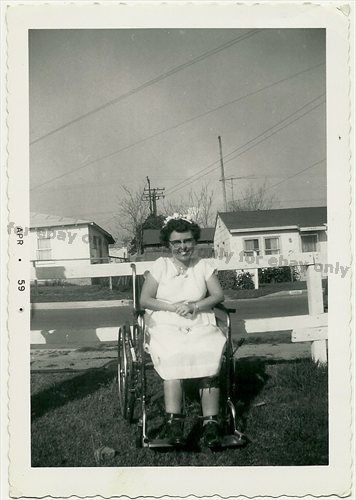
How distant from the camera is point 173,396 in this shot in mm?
2977

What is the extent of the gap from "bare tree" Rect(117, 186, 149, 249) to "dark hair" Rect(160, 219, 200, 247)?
2.31ft

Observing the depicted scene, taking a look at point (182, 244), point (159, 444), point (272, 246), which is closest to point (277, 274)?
point (272, 246)

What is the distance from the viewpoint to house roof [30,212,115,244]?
3.23 meters

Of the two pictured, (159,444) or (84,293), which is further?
(84,293)

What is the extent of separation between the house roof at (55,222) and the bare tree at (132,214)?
0.28 meters

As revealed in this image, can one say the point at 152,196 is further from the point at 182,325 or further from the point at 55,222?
the point at 182,325

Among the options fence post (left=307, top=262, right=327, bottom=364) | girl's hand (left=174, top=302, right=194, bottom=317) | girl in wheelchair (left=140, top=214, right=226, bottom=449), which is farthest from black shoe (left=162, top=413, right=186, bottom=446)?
fence post (left=307, top=262, right=327, bottom=364)

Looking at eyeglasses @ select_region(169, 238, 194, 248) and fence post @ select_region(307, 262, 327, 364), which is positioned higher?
eyeglasses @ select_region(169, 238, 194, 248)

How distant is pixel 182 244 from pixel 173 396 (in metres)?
1.07

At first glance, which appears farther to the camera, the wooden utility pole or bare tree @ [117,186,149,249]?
the wooden utility pole

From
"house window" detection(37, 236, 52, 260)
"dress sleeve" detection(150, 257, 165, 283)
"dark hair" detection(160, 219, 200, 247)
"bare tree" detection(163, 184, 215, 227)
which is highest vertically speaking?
"bare tree" detection(163, 184, 215, 227)

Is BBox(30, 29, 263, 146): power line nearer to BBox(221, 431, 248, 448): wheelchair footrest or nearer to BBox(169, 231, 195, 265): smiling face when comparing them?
BBox(169, 231, 195, 265): smiling face

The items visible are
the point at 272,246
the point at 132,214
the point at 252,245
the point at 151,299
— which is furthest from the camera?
the point at 252,245

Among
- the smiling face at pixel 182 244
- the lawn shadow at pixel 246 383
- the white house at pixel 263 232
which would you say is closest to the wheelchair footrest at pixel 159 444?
the lawn shadow at pixel 246 383
